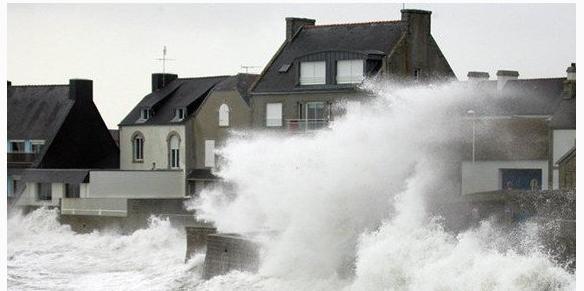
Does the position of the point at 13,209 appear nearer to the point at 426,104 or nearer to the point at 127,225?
the point at 127,225

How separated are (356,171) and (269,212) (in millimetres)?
3551

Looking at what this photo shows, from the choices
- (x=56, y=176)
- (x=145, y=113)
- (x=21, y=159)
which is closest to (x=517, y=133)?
(x=145, y=113)

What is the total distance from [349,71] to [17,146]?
56.1ft

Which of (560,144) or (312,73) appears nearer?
(560,144)

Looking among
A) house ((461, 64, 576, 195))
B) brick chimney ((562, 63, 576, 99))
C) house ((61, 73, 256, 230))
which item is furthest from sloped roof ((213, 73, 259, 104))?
brick chimney ((562, 63, 576, 99))

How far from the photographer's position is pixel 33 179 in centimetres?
5738

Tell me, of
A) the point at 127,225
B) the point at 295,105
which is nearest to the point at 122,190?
the point at 127,225

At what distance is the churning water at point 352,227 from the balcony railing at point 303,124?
52.1 inches

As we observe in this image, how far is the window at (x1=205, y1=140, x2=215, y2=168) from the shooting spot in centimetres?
5650

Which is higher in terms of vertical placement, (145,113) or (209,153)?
(145,113)

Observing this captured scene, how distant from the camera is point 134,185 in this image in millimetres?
55344

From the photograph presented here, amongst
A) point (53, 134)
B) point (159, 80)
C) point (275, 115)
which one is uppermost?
point (159, 80)

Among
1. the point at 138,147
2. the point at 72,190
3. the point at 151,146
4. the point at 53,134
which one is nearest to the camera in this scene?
the point at 72,190

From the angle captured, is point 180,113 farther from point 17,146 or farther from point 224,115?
point 17,146
